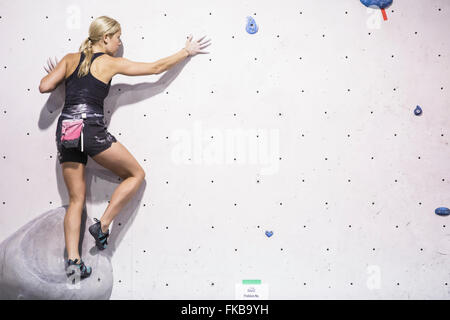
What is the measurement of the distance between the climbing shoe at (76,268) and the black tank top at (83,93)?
758 millimetres

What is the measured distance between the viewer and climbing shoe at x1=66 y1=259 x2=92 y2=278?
2.01 metres

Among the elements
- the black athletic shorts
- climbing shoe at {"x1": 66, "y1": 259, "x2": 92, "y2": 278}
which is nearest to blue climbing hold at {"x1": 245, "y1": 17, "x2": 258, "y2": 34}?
the black athletic shorts

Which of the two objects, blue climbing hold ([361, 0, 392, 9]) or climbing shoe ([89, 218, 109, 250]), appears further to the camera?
blue climbing hold ([361, 0, 392, 9])

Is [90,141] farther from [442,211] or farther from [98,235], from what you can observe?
[442,211]

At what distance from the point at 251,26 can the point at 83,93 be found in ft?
3.14

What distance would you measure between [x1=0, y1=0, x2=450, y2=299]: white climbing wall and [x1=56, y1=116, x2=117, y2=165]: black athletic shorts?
0.16m

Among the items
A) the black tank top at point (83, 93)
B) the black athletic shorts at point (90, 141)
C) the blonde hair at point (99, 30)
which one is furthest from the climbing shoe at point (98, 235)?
the blonde hair at point (99, 30)

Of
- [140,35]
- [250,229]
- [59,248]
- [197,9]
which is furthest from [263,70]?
[59,248]

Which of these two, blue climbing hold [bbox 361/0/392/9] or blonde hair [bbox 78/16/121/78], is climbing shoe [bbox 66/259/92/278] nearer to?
blonde hair [bbox 78/16/121/78]

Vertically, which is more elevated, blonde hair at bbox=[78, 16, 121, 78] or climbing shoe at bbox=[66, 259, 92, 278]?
blonde hair at bbox=[78, 16, 121, 78]

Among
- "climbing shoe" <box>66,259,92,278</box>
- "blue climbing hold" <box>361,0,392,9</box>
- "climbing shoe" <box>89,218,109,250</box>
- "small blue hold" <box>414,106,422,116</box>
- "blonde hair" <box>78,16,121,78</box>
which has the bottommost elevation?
"climbing shoe" <box>66,259,92,278</box>
